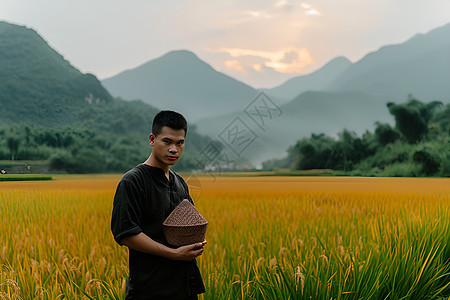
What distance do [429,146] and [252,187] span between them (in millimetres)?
9387

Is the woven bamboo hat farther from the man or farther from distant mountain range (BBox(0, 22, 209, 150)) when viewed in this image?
distant mountain range (BBox(0, 22, 209, 150))

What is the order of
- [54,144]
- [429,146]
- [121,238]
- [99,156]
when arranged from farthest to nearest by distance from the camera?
[429,146] → [99,156] → [54,144] → [121,238]

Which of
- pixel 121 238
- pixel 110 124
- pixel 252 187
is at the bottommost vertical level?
pixel 252 187

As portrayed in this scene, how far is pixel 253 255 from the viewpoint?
12.5 feet

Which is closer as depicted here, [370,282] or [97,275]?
[370,282]

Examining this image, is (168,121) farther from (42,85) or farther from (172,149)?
(42,85)

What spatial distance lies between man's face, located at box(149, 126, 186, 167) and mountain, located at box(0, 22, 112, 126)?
8743 mm

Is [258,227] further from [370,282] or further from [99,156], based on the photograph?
[99,156]

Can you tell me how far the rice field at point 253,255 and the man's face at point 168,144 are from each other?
2.92 ft

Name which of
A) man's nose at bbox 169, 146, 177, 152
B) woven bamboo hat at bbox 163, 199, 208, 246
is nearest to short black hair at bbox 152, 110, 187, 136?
man's nose at bbox 169, 146, 177, 152

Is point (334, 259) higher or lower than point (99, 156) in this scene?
lower

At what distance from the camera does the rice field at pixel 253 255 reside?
9.71 feet

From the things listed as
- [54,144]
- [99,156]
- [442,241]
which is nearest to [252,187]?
[99,156]

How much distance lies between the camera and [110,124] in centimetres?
1436
